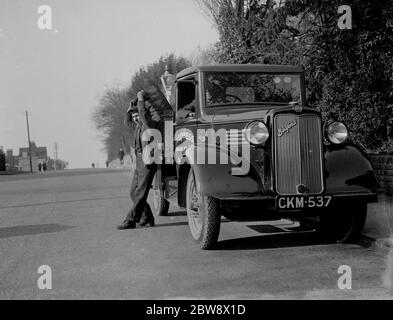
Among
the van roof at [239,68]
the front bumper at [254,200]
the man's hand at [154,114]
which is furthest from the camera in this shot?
the man's hand at [154,114]

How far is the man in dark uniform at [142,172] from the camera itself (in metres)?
7.93

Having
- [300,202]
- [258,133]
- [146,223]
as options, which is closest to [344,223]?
[300,202]

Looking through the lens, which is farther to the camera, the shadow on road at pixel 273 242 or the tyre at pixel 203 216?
the shadow on road at pixel 273 242

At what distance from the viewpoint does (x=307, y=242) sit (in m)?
6.70

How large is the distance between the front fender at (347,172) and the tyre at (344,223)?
0.89 ft

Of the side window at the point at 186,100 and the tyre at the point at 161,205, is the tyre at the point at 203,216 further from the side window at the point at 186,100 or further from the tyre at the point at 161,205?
the tyre at the point at 161,205

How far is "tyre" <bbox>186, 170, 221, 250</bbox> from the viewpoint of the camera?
6117 millimetres

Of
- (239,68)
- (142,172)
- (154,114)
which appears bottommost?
(142,172)

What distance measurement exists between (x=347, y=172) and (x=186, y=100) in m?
2.56

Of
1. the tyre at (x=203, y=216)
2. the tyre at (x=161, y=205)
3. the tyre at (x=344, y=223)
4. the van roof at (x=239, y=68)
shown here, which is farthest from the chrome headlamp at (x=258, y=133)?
the tyre at (x=161, y=205)

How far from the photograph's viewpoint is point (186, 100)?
25.5 ft

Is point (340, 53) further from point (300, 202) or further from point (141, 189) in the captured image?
point (300, 202)
